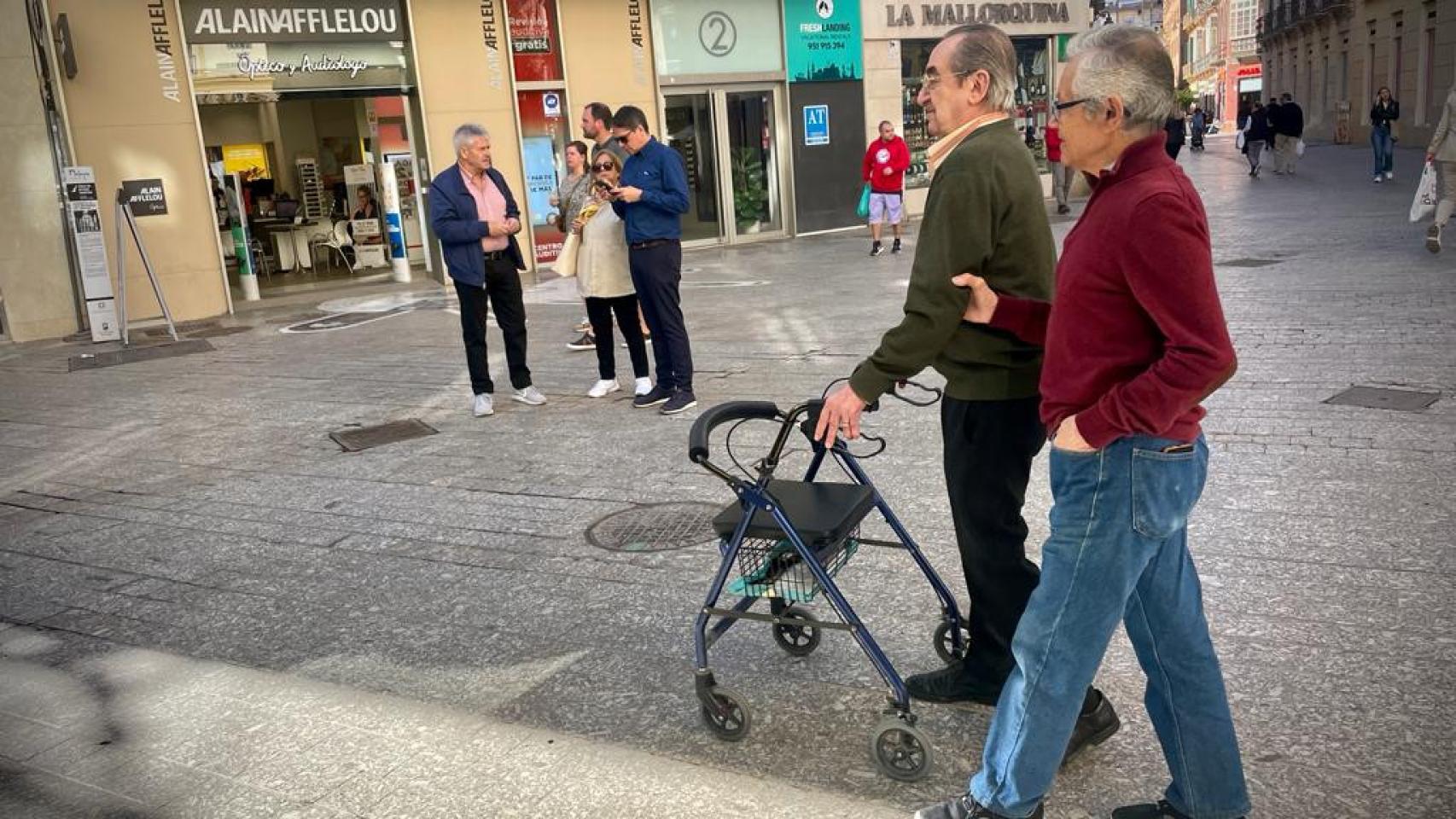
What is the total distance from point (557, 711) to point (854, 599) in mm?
1200

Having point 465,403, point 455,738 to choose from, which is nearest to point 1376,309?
point 465,403

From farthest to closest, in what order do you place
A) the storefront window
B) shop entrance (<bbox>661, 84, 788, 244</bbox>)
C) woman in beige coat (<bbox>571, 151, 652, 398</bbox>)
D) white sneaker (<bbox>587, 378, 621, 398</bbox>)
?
the storefront window, shop entrance (<bbox>661, 84, 788, 244</bbox>), white sneaker (<bbox>587, 378, 621, 398</bbox>), woman in beige coat (<bbox>571, 151, 652, 398</bbox>)

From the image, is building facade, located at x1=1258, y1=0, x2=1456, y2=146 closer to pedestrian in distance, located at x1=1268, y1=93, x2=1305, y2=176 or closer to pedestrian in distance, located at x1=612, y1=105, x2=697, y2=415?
pedestrian in distance, located at x1=1268, y1=93, x2=1305, y2=176

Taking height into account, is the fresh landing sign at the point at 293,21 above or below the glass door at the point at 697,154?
above

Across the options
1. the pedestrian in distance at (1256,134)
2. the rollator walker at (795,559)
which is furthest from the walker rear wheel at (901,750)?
the pedestrian in distance at (1256,134)

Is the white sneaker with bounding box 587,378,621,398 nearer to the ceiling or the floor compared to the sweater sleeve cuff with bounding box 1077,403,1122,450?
nearer to the floor

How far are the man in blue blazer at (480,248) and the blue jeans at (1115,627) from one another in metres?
5.75

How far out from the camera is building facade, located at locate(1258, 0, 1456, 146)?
107 feet

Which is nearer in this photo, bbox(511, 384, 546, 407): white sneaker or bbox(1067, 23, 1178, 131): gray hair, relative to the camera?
bbox(1067, 23, 1178, 131): gray hair

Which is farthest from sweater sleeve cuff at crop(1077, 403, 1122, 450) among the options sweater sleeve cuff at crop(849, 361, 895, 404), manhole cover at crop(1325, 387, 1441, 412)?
manhole cover at crop(1325, 387, 1441, 412)

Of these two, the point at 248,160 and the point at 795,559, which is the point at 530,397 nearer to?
the point at 795,559

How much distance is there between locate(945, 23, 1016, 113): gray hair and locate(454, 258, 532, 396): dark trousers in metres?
→ 5.25

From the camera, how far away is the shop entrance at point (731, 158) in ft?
64.0

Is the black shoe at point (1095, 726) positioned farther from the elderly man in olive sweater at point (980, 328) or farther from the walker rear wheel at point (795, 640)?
the walker rear wheel at point (795, 640)
